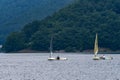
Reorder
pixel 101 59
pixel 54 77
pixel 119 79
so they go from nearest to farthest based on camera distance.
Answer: pixel 119 79 → pixel 54 77 → pixel 101 59

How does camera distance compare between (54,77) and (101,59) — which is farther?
(101,59)

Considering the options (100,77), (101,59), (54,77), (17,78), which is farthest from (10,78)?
(101,59)

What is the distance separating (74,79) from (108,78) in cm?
558

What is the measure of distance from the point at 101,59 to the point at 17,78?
267 ft

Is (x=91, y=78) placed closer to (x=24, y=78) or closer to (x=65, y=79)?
(x=65, y=79)

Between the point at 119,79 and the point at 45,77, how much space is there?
1267 cm

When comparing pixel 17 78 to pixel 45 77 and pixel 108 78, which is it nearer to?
pixel 45 77

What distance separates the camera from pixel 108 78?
92875mm

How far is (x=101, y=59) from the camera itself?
569 ft

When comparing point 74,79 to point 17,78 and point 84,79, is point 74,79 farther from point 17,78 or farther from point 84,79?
point 17,78

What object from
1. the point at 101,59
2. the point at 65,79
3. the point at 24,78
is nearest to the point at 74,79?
the point at 65,79

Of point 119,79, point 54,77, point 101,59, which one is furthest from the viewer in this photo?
point 101,59

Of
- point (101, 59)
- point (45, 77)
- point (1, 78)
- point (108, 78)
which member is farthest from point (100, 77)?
point (101, 59)

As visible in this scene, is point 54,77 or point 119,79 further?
point 54,77
